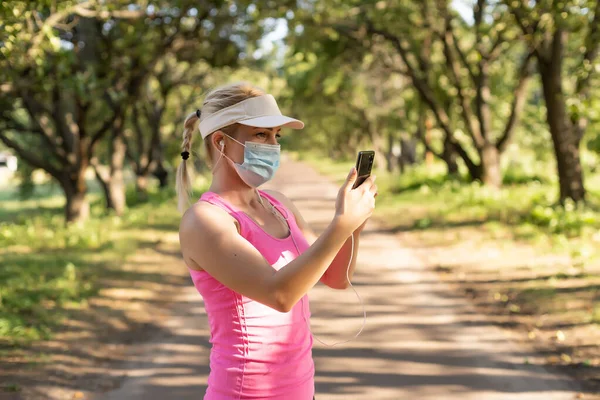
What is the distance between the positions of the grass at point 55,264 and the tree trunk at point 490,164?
24.5 feet

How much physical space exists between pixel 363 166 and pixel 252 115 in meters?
0.38

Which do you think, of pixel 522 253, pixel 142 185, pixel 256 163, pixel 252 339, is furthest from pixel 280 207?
pixel 142 185

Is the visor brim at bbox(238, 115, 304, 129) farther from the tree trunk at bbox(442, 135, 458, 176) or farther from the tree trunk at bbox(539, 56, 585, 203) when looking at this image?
the tree trunk at bbox(442, 135, 458, 176)

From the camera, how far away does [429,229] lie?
47.8ft

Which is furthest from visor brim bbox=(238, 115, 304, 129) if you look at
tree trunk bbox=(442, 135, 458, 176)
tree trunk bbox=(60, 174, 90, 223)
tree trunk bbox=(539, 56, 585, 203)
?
tree trunk bbox=(442, 135, 458, 176)

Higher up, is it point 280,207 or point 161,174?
point 280,207

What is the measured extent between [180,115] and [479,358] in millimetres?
26043

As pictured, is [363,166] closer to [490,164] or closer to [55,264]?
[55,264]

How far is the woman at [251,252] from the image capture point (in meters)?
2.21

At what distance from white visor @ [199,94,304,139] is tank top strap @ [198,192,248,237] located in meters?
0.22

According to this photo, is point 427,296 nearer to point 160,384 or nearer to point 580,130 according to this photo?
point 160,384

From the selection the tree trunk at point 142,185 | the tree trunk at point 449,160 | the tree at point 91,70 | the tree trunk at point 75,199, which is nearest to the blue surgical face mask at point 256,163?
the tree at point 91,70

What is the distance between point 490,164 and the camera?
1914 cm

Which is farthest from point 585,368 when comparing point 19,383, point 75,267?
point 75,267
